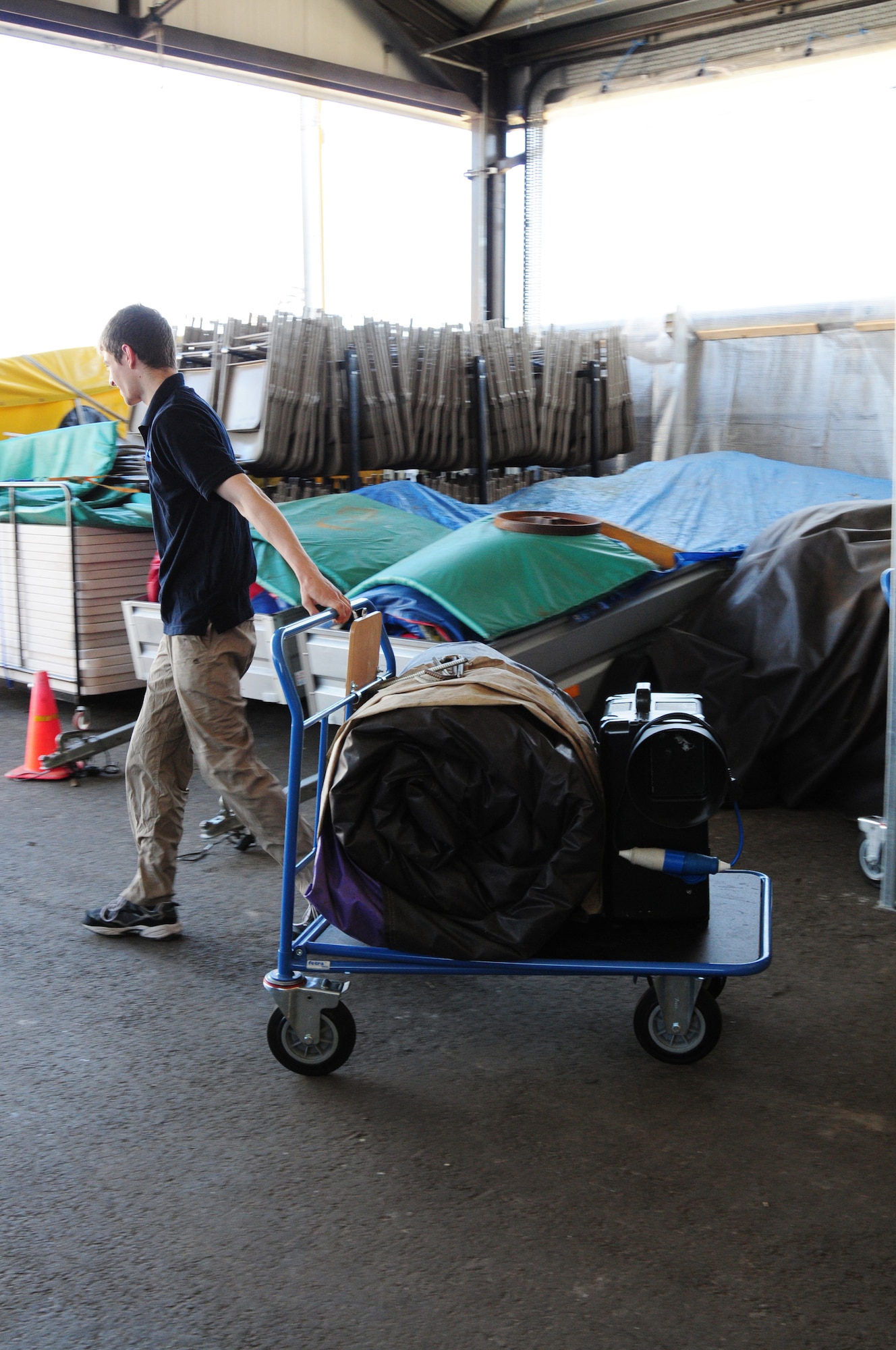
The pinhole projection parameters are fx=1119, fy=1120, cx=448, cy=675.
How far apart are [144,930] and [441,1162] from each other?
1.59 metres

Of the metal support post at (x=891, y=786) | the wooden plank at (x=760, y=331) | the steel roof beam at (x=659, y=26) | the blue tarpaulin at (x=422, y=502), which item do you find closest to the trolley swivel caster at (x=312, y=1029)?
the metal support post at (x=891, y=786)

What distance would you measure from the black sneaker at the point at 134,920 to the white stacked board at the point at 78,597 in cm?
280

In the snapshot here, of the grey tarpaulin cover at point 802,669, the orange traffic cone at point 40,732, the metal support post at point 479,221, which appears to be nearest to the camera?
the grey tarpaulin cover at point 802,669

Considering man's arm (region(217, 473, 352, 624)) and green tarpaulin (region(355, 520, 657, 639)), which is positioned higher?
man's arm (region(217, 473, 352, 624))

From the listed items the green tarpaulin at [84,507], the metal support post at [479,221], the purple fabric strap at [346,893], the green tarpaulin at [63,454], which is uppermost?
the metal support post at [479,221]

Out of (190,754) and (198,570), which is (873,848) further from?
(198,570)

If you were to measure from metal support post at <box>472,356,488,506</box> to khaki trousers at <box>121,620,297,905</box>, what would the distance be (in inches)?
227

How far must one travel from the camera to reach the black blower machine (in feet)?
8.54

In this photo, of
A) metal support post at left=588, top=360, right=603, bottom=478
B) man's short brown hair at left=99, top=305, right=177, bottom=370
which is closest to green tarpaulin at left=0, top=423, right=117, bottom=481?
man's short brown hair at left=99, top=305, right=177, bottom=370

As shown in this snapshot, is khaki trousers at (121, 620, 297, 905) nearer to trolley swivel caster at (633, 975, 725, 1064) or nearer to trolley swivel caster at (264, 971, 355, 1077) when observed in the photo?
trolley swivel caster at (264, 971, 355, 1077)

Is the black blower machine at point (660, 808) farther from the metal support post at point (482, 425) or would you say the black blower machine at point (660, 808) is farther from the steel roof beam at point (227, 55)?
the steel roof beam at point (227, 55)

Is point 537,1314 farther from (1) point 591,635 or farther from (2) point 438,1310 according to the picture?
(1) point 591,635

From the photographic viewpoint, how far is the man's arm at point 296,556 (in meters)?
3.10

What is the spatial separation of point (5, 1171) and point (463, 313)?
11.8 meters
